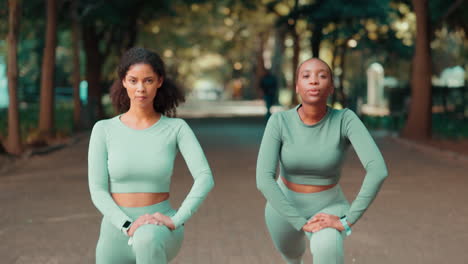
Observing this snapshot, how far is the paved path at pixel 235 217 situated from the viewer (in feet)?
23.0

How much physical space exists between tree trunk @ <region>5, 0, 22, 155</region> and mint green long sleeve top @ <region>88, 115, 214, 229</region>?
46.5ft

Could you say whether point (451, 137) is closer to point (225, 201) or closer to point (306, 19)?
point (306, 19)

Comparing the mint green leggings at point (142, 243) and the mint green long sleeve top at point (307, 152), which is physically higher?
the mint green long sleeve top at point (307, 152)

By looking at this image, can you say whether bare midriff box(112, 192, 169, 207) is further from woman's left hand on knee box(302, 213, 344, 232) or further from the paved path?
the paved path


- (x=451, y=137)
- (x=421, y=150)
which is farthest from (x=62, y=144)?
(x=451, y=137)

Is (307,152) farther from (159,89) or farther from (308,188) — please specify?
(159,89)

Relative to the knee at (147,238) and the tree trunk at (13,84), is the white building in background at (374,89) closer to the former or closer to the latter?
the tree trunk at (13,84)

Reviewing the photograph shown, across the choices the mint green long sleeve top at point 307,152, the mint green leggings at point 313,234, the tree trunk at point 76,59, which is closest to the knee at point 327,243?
the mint green leggings at point 313,234

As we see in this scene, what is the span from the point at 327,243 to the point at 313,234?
0.33ft

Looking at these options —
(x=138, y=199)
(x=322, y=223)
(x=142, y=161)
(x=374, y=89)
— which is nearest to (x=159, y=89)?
(x=142, y=161)

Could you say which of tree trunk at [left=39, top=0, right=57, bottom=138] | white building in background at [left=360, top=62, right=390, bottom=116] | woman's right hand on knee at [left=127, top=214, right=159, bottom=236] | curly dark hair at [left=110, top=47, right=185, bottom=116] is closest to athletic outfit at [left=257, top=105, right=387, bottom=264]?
curly dark hair at [left=110, top=47, right=185, bottom=116]

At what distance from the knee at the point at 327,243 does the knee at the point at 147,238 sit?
728 millimetres

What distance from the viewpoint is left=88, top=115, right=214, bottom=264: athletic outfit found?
12.0 feet

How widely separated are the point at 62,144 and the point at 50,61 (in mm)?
2802
